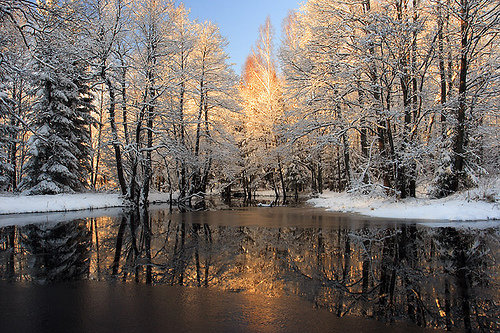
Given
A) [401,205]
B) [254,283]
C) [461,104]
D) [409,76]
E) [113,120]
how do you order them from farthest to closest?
[113,120], [409,76], [461,104], [401,205], [254,283]

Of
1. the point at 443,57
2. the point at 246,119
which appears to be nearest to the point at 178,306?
the point at 443,57

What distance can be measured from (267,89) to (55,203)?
2142 centimetres

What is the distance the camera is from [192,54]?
2709cm

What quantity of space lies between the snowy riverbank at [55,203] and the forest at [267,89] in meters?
1.58

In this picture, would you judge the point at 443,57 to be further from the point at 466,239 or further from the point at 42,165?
the point at 42,165

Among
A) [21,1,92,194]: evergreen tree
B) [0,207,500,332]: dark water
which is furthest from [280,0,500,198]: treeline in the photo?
[21,1,92,194]: evergreen tree

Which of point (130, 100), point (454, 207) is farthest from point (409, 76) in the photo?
point (130, 100)

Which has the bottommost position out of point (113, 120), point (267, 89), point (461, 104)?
point (461, 104)

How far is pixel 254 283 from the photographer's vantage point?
4980 mm

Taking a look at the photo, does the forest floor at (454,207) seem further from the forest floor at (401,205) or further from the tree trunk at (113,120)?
the tree trunk at (113,120)

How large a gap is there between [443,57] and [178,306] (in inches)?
677

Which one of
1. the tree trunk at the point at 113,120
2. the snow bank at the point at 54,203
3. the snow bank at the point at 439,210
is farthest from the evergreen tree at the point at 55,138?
the snow bank at the point at 439,210

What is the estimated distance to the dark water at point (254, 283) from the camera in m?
3.66

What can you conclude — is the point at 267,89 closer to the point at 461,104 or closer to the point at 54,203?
the point at 461,104
